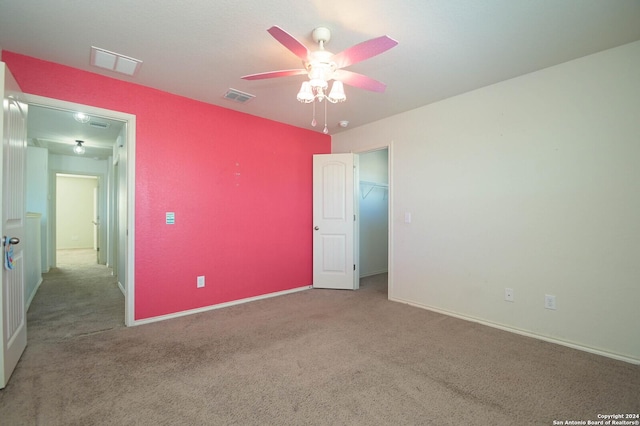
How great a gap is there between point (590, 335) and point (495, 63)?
2442 millimetres

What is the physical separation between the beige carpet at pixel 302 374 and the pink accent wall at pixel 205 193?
22.3 inches

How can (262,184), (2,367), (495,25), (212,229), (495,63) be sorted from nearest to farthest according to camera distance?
(2,367) < (495,25) < (495,63) < (212,229) < (262,184)

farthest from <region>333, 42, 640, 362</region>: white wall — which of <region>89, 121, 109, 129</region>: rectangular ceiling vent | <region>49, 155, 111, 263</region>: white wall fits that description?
<region>49, 155, 111, 263</region>: white wall

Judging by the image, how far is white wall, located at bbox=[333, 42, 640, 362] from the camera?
Result: 2.25 metres

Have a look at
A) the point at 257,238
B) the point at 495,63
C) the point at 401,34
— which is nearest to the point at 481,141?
the point at 495,63

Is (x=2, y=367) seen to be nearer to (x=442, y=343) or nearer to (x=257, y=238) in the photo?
(x=257, y=238)

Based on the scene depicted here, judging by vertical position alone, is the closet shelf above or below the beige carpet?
above

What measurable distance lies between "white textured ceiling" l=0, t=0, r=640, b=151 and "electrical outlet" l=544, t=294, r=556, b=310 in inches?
81.9

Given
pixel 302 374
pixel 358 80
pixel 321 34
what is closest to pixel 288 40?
pixel 321 34

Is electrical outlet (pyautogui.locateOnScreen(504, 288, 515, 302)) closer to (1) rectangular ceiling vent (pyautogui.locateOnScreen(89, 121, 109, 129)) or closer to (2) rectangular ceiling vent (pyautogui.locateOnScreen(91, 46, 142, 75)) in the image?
(2) rectangular ceiling vent (pyautogui.locateOnScreen(91, 46, 142, 75))

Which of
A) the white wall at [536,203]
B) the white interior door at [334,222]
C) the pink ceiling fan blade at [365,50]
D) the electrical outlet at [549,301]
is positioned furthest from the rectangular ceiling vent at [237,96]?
the electrical outlet at [549,301]

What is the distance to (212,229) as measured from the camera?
137 inches

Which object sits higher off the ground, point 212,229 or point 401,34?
→ point 401,34

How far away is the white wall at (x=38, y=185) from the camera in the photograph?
215 inches
